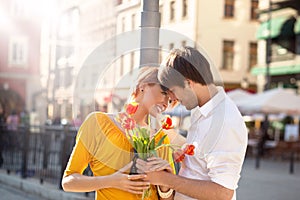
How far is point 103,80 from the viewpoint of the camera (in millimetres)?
2338

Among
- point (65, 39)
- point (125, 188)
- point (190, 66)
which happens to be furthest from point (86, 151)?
point (65, 39)

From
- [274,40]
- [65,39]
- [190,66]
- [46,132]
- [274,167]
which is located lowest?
[274,167]

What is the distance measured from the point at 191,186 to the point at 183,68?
475 mm

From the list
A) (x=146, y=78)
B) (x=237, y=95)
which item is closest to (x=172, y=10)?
(x=146, y=78)

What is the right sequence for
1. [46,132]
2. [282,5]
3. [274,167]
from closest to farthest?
[46,132]
[274,167]
[282,5]

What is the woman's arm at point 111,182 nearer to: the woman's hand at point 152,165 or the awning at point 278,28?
the woman's hand at point 152,165

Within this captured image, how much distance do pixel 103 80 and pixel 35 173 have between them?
7458 mm

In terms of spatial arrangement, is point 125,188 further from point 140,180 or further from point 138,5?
point 138,5

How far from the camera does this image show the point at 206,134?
83.0 inches

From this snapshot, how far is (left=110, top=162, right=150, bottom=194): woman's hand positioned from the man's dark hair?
392mm

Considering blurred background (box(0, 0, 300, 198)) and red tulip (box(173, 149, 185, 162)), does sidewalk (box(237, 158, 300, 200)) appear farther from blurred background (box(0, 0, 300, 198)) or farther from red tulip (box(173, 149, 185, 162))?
red tulip (box(173, 149, 185, 162))

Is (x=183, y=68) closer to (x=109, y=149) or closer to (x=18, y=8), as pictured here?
(x=109, y=149)

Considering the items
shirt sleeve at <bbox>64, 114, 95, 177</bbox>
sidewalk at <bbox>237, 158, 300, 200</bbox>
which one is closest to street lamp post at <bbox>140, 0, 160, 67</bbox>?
shirt sleeve at <bbox>64, 114, 95, 177</bbox>

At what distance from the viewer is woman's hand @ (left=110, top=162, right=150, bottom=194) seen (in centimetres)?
208
